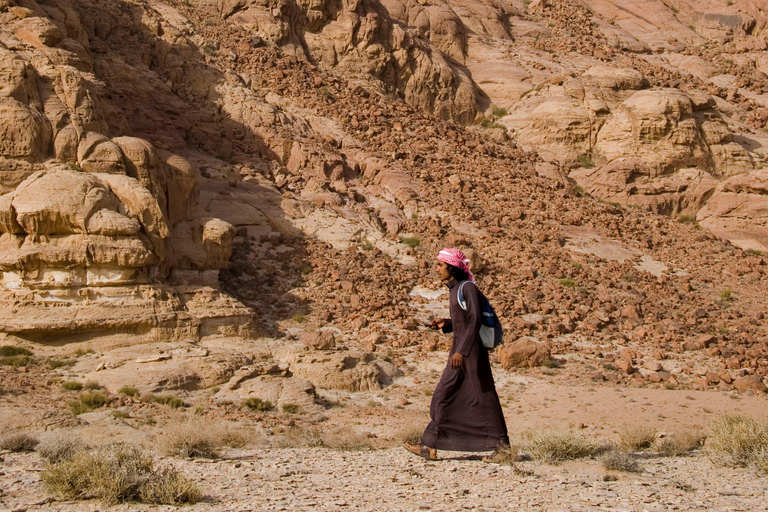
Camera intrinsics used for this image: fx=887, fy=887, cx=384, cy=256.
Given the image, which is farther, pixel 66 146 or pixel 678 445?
pixel 66 146

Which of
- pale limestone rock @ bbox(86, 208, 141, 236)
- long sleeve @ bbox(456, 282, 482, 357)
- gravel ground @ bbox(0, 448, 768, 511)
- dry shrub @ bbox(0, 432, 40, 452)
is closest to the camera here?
gravel ground @ bbox(0, 448, 768, 511)

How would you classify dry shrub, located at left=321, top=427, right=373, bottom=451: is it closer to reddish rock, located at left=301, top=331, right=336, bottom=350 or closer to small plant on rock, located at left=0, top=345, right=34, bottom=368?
reddish rock, located at left=301, top=331, right=336, bottom=350

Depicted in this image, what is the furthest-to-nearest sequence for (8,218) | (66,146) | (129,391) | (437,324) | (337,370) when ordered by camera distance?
(66,146)
(337,370)
(8,218)
(129,391)
(437,324)

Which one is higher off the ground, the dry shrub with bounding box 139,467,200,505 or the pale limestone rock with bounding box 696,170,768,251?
the pale limestone rock with bounding box 696,170,768,251

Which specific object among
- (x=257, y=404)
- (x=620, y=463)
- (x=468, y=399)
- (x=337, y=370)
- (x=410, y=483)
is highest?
(x=468, y=399)

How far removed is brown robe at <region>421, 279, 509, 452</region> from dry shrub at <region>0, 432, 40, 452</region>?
4.08m

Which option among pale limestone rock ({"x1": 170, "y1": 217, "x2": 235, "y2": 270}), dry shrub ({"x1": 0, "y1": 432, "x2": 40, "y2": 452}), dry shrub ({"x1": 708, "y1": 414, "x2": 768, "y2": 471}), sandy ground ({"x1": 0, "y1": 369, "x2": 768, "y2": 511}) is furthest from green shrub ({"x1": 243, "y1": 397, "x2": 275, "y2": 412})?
dry shrub ({"x1": 708, "y1": 414, "x2": 768, "y2": 471})

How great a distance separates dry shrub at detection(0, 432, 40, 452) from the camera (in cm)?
866

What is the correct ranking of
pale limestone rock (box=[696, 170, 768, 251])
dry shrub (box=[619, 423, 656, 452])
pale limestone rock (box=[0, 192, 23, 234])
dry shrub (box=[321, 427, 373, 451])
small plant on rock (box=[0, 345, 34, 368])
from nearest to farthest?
dry shrub (box=[321, 427, 373, 451]) < dry shrub (box=[619, 423, 656, 452]) < small plant on rock (box=[0, 345, 34, 368]) < pale limestone rock (box=[0, 192, 23, 234]) < pale limestone rock (box=[696, 170, 768, 251])

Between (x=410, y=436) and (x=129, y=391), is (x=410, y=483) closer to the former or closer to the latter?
(x=410, y=436)

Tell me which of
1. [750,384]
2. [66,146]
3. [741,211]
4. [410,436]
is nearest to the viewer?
[410,436]

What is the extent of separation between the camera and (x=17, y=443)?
8727 millimetres

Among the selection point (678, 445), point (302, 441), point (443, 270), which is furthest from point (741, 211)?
point (443, 270)

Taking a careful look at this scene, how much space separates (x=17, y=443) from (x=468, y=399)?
14.7ft
